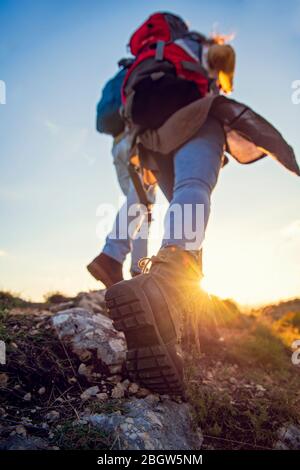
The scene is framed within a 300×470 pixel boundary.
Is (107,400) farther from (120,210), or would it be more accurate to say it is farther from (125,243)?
(120,210)

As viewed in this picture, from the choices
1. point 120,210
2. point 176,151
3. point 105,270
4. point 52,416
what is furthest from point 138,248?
point 52,416

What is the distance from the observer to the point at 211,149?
2098 mm

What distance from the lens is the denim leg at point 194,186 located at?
180 centimetres

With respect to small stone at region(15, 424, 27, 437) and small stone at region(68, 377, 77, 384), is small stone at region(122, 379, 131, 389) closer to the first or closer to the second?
small stone at region(68, 377, 77, 384)

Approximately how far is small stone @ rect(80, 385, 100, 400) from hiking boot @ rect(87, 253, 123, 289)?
3.18ft

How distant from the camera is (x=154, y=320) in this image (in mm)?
1514

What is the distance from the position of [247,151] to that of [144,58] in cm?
99

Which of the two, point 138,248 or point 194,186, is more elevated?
point 194,186

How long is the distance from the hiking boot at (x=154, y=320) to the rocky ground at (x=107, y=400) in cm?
14

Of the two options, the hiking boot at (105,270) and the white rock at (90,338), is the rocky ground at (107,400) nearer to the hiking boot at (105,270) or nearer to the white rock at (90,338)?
the white rock at (90,338)

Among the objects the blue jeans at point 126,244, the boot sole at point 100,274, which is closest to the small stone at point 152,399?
the boot sole at point 100,274

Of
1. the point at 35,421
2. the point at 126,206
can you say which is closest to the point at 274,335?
the point at 126,206

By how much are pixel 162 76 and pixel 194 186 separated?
0.85 metres
